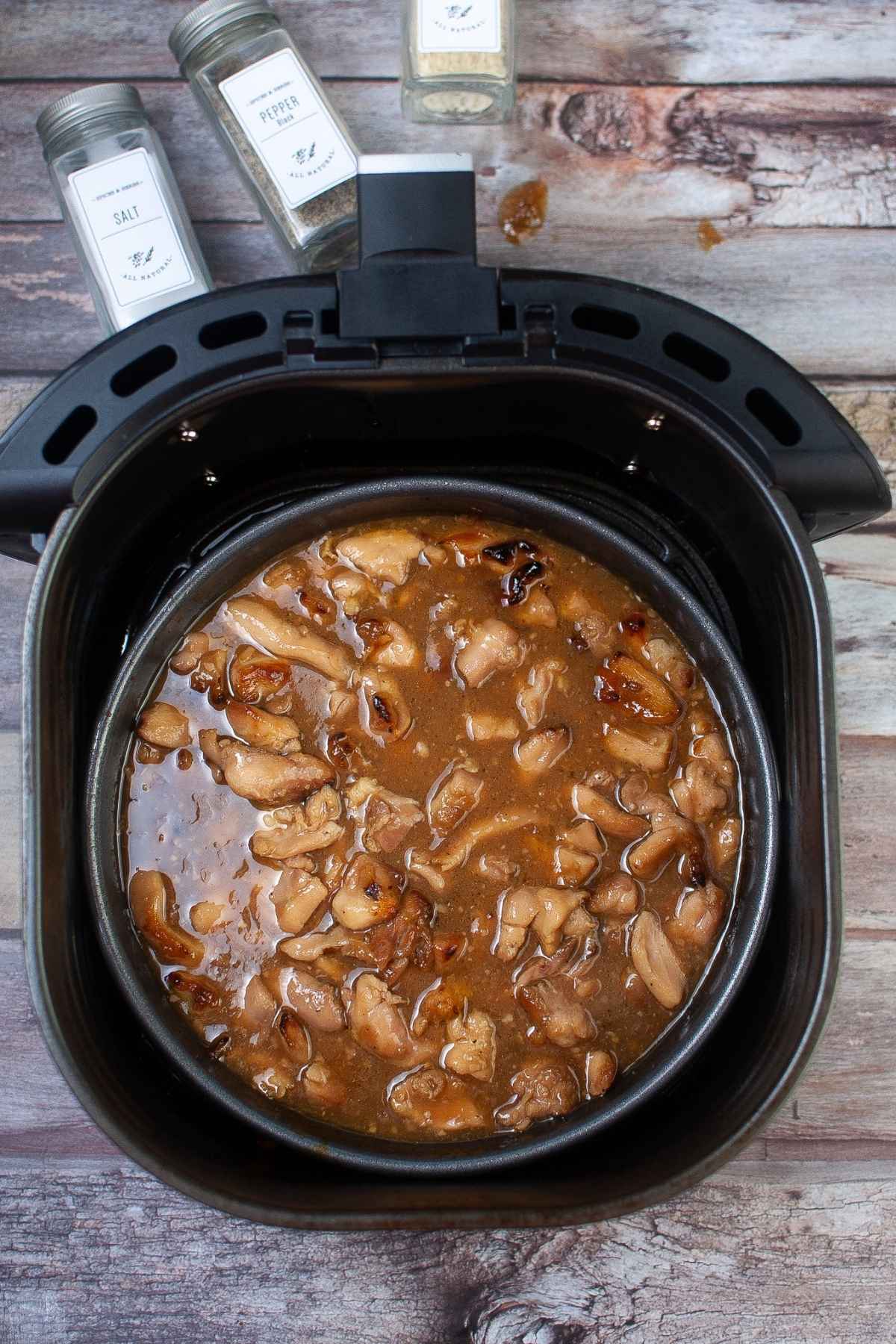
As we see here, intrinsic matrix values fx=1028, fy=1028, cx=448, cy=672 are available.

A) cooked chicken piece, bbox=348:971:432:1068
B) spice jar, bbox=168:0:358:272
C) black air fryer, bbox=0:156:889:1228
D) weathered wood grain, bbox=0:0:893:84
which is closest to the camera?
black air fryer, bbox=0:156:889:1228

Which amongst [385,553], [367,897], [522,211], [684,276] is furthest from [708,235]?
[367,897]

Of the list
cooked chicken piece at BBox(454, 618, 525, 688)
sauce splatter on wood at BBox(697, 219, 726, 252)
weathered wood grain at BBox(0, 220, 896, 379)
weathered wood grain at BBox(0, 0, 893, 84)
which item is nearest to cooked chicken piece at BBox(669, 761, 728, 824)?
cooked chicken piece at BBox(454, 618, 525, 688)

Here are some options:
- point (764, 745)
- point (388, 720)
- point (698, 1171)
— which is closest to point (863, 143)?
point (764, 745)

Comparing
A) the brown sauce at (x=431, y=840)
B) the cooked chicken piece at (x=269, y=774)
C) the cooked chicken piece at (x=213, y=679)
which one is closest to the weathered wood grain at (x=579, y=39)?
the brown sauce at (x=431, y=840)

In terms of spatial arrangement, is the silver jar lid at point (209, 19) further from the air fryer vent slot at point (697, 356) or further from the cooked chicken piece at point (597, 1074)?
the cooked chicken piece at point (597, 1074)

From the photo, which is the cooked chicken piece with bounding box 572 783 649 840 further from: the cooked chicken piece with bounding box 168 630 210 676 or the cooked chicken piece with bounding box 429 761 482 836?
the cooked chicken piece with bounding box 168 630 210 676

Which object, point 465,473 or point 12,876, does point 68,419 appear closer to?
point 465,473
